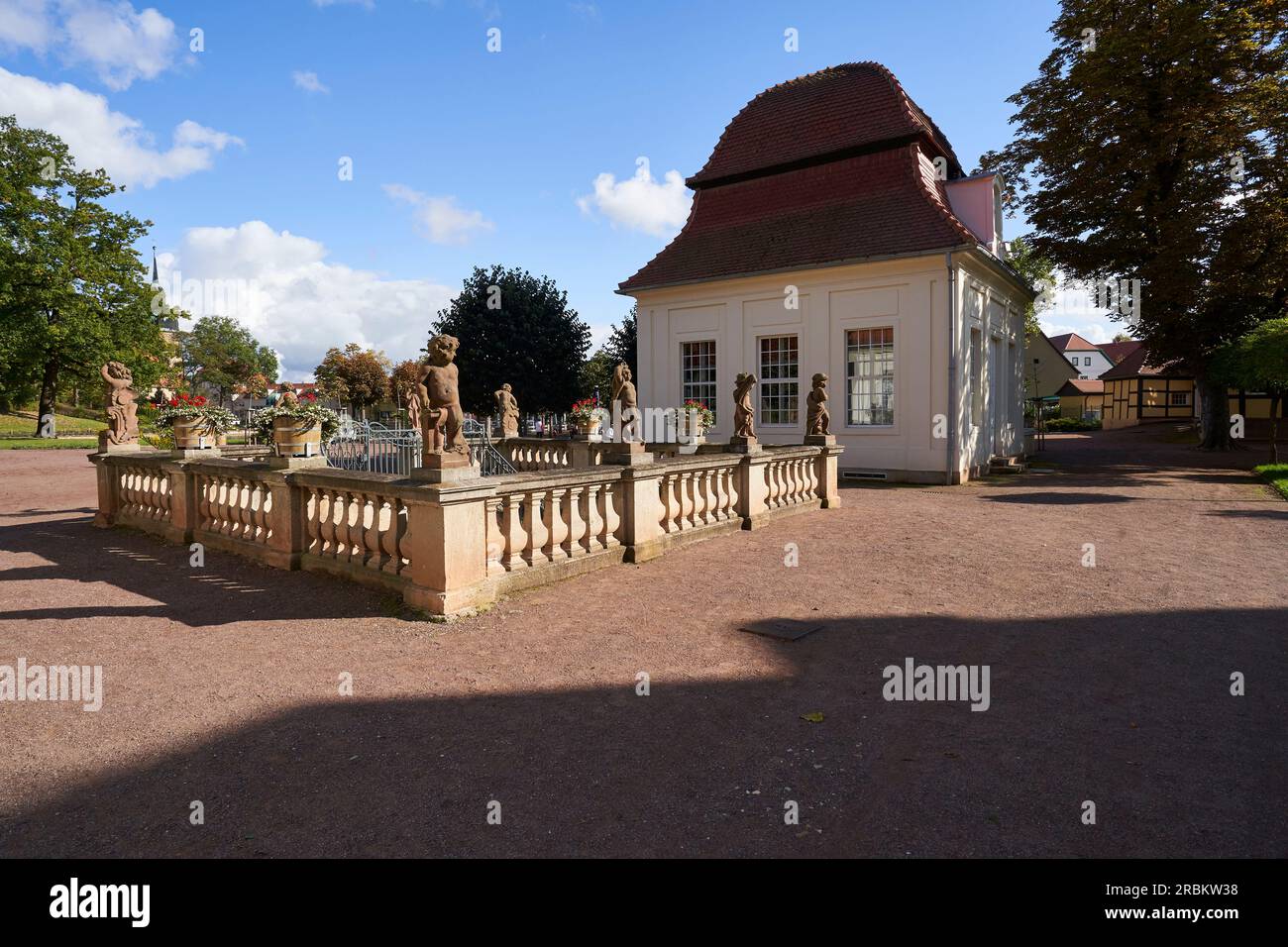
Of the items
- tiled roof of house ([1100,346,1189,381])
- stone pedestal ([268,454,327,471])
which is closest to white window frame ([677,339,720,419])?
stone pedestal ([268,454,327,471])

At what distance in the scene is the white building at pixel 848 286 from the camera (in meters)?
17.1

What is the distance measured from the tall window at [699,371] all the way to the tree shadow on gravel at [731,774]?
1655 cm

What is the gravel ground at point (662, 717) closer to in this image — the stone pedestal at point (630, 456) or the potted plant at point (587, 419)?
the stone pedestal at point (630, 456)

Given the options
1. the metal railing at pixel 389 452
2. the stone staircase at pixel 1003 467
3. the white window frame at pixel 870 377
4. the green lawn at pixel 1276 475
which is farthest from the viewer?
the stone staircase at pixel 1003 467

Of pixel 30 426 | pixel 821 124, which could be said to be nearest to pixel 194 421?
pixel 821 124

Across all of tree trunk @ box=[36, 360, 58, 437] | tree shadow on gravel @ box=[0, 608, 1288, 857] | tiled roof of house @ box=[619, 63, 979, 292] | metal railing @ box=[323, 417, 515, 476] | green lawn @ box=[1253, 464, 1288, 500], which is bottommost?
tree shadow on gravel @ box=[0, 608, 1288, 857]

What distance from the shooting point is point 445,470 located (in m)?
5.96

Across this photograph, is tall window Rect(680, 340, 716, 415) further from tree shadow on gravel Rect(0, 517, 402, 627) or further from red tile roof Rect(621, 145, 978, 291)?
tree shadow on gravel Rect(0, 517, 402, 627)

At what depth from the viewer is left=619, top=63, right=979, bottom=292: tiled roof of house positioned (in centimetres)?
1777

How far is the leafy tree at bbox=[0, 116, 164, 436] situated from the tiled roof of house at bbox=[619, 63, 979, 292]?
31.6 m

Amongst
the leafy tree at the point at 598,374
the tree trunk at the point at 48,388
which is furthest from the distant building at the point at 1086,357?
the tree trunk at the point at 48,388

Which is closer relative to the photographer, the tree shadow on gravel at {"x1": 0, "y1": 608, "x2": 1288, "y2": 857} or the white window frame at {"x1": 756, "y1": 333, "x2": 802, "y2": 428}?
the tree shadow on gravel at {"x1": 0, "y1": 608, "x2": 1288, "y2": 857}
